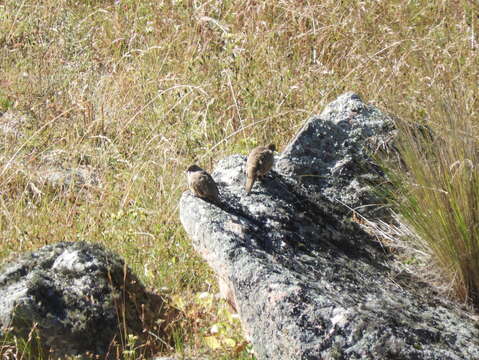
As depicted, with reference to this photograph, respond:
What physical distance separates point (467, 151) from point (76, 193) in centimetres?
300

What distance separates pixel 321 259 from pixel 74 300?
125 cm

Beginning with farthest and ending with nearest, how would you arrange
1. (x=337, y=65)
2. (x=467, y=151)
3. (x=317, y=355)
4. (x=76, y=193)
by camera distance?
(x=337, y=65)
(x=76, y=193)
(x=467, y=151)
(x=317, y=355)

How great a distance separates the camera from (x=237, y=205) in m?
3.73

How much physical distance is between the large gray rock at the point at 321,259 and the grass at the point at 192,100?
0.30 m

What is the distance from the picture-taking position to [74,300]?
3.59m

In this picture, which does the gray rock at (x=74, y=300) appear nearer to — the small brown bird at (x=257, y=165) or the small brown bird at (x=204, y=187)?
the small brown bird at (x=204, y=187)

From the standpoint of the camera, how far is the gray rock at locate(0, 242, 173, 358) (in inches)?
136

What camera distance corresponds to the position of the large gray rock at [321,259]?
2.84 meters

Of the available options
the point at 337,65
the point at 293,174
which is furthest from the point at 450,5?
the point at 293,174

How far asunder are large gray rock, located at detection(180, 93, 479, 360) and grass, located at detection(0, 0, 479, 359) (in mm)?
297

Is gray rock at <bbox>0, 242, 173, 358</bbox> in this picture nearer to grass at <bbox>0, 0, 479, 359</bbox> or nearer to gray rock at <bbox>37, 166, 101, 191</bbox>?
grass at <bbox>0, 0, 479, 359</bbox>

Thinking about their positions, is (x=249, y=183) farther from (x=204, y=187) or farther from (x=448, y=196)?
(x=448, y=196)

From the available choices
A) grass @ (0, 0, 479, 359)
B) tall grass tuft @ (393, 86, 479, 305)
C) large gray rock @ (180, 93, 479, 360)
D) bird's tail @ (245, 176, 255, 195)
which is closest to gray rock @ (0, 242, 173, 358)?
grass @ (0, 0, 479, 359)

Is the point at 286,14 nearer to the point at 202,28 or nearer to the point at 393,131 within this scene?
the point at 202,28
